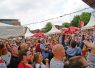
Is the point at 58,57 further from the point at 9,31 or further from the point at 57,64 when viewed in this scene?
the point at 9,31

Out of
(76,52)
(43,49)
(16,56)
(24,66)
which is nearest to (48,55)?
(43,49)

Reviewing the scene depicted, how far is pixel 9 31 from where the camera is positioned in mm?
10898

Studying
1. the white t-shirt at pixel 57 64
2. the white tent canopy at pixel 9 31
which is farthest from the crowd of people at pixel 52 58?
the white tent canopy at pixel 9 31

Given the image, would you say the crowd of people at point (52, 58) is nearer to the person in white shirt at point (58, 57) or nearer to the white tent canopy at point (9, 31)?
the person in white shirt at point (58, 57)

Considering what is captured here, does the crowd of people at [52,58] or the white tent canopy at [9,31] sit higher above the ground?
the crowd of people at [52,58]

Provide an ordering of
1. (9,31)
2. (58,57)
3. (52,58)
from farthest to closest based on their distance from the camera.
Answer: (9,31)
(52,58)
(58,57)

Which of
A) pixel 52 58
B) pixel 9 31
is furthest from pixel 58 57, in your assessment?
pixel 9 31

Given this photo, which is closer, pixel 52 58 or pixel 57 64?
pixel 57 64

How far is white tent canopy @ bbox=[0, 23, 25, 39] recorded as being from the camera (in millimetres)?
10441

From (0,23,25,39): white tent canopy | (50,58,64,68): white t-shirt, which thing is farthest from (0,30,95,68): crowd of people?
(0,23,25,39): white tent canopy

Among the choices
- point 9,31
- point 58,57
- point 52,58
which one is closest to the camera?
point 58,57

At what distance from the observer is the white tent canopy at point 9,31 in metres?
10.4

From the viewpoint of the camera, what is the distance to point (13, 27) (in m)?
11.2

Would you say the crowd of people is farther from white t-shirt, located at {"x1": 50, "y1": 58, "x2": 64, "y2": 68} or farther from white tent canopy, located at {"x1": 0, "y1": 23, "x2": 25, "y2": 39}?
white tent canopy, located at {"x1": 0, "y1": 23, "x2": 25, "y2": 39}
